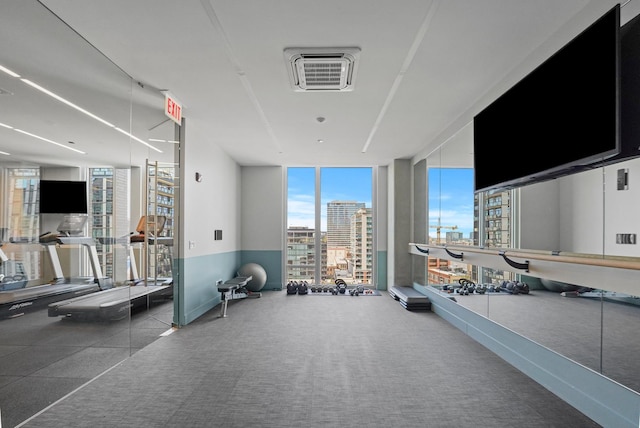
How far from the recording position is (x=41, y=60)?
248 centimetres

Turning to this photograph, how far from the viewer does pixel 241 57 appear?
2982 mm

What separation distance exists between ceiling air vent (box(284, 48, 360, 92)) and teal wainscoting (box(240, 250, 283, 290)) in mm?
4992

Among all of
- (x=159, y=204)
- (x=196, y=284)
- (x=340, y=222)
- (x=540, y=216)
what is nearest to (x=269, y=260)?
(x=340, y=222)

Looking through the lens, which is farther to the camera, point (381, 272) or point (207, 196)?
point (381, 272)

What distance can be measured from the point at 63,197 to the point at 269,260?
5.39m

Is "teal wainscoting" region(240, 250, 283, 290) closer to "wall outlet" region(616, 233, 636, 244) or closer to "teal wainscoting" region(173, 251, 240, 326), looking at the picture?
"teal wainscoting" region(173, 251, 240, 326)

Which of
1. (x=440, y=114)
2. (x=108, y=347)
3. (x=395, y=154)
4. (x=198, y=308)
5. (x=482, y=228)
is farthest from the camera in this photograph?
(x=395, y=154)

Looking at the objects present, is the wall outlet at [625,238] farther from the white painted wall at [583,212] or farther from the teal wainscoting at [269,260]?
the teal wainscoting at [269,260]

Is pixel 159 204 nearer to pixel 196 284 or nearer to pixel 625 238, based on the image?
pixel 196 284

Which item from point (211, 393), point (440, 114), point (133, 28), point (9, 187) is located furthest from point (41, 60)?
point (440, 114)

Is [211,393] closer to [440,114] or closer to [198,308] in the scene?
[198,308]

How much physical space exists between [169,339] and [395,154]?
16.8 ft

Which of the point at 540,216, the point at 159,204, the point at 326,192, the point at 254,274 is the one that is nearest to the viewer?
the point at 540,216

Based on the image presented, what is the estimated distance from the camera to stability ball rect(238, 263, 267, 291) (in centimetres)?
699
